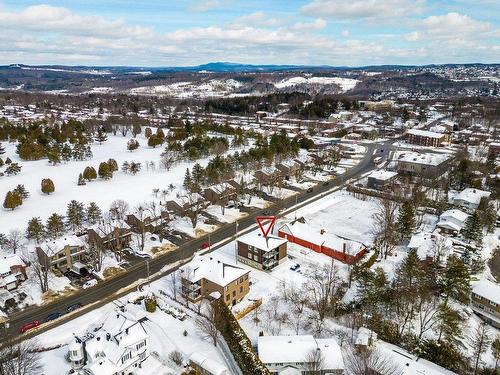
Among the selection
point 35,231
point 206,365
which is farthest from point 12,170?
point 206,365

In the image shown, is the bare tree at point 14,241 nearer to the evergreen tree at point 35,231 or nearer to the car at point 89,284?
the evergreen tree at point 35,231

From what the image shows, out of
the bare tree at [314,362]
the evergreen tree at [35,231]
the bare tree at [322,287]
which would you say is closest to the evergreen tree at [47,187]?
the evergreen tree at [35,231]

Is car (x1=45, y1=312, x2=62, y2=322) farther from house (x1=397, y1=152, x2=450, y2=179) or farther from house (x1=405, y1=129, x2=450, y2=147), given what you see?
house (x1=405, y1=129, x2=450, y2=147)

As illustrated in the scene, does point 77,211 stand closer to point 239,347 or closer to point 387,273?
point 239,347

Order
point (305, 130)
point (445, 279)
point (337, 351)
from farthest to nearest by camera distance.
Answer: point (305, 130) → point (445, 279) → point (337, 351)

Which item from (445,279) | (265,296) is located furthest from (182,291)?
(445,279)

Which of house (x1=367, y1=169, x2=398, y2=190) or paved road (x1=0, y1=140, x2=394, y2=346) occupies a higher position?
house (x1=367, y1=169, x2=398, y2=190)

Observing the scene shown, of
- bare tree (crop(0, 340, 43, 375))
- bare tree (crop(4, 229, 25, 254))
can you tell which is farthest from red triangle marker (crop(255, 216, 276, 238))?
bare tree (crop(4, 229, 25, 254))
